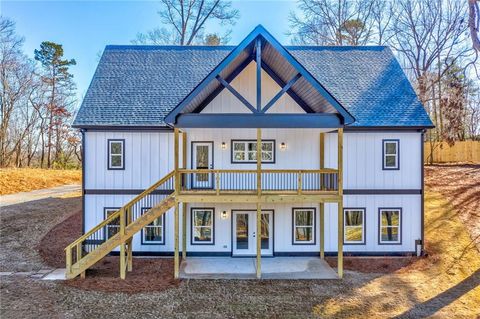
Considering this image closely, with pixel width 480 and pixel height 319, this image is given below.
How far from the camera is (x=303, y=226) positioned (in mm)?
12766

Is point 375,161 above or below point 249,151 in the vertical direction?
below

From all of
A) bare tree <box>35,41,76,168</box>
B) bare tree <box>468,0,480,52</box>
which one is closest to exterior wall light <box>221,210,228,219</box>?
bare tree <box>468,0,480,52</box>

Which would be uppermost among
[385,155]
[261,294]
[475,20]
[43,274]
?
[475,20]

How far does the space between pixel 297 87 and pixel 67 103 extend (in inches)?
1231

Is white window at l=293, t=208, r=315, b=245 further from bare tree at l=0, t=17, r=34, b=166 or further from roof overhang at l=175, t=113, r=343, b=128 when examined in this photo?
bare tree at l=0, t=17, r=34, b=166

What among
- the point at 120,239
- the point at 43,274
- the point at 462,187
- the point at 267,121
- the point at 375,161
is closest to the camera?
the point at 267,121

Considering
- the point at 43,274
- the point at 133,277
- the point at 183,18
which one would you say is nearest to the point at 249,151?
the point at 133,277

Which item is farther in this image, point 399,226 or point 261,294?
point 399,226

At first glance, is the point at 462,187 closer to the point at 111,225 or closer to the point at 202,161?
the point at 202,161

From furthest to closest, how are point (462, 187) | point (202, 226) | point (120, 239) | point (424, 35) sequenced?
1. point (424, 35)
2. point (462, 187)
3. point (202, 226)
4. point (120, 239)

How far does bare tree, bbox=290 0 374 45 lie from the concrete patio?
70.7 feet

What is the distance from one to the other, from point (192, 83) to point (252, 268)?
9.08m

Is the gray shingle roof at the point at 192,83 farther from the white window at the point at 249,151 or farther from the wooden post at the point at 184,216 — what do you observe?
the white window at the point at 249,151

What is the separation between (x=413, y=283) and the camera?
10.1 m
